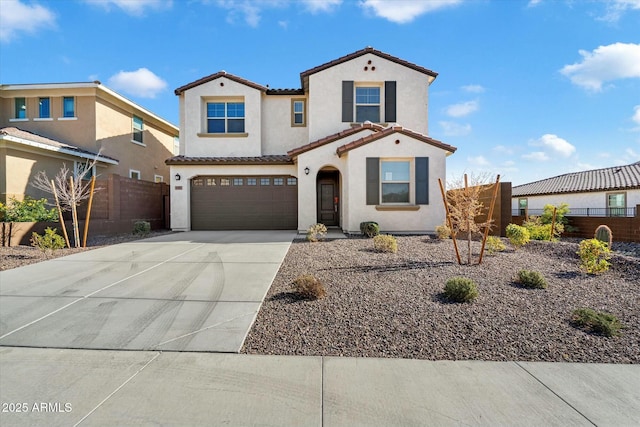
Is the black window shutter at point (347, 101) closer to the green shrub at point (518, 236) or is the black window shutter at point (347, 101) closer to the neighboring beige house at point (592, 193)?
the green shrub at point (518, 236)

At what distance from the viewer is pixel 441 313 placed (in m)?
4.75

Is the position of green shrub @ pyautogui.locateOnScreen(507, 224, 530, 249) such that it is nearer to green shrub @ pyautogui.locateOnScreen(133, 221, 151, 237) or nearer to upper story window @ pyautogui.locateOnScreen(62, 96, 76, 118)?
green shrub @ pyautogui.locateOnScreen(133, 221, 151, 237)

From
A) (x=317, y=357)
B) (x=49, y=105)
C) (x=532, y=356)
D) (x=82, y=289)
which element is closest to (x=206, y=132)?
(x=49, y=105)

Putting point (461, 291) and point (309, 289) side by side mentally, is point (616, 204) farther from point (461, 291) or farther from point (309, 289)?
point (309, 289)

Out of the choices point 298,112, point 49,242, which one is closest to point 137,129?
point 298,112

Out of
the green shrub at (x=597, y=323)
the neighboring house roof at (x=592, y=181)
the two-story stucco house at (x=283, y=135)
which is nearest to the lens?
the green shrub at (x=597, y=323)

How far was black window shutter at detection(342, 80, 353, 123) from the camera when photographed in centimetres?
1470

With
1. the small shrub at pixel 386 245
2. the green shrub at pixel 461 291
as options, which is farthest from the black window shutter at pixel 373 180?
the green shrub at pixel 461 291

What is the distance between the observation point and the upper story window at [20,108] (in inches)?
652

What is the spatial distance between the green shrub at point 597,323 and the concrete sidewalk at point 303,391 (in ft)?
2.50

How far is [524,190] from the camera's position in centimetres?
2903

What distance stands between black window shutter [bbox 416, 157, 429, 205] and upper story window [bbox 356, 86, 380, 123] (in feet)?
12.9

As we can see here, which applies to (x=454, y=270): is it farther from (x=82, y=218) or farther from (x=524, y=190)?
(x=524, y=190)

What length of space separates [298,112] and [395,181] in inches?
266
